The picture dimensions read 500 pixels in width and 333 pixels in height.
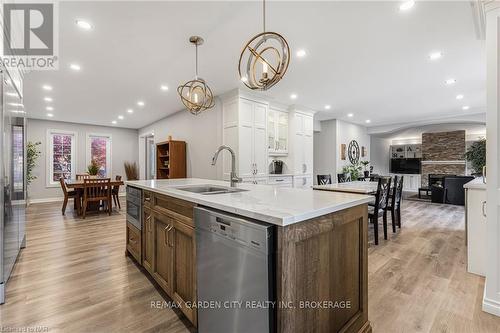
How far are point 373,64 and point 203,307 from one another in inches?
145

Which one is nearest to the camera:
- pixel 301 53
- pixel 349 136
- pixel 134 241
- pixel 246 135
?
pixel 134 241

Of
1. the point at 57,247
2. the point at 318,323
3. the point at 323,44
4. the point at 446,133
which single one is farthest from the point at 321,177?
the point at 446,133

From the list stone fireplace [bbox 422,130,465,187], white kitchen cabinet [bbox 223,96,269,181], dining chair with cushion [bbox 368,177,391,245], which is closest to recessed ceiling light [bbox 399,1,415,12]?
dining chair with cushion [bbox 368,177,391,245]

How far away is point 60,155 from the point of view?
7930 mm

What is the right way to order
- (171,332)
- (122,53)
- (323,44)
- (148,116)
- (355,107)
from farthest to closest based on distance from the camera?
(148,116) < (355,107) < (122,53) < (323,44) < (171,332)

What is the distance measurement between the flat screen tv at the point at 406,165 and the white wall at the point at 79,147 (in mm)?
10828

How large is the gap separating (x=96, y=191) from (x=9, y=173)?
3185mm

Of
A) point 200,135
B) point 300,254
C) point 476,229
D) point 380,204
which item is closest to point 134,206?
point 300,254

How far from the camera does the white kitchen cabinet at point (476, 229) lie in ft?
8.49

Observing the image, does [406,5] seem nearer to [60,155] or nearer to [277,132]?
[277,132]

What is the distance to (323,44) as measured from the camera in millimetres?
2893

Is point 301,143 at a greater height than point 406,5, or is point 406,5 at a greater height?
point 406,5

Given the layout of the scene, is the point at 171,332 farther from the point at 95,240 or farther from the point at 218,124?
the point at 218,124

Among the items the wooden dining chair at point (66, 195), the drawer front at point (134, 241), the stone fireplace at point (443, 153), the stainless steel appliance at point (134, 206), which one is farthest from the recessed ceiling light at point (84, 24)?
the stone fireplace at point (443, 153)
